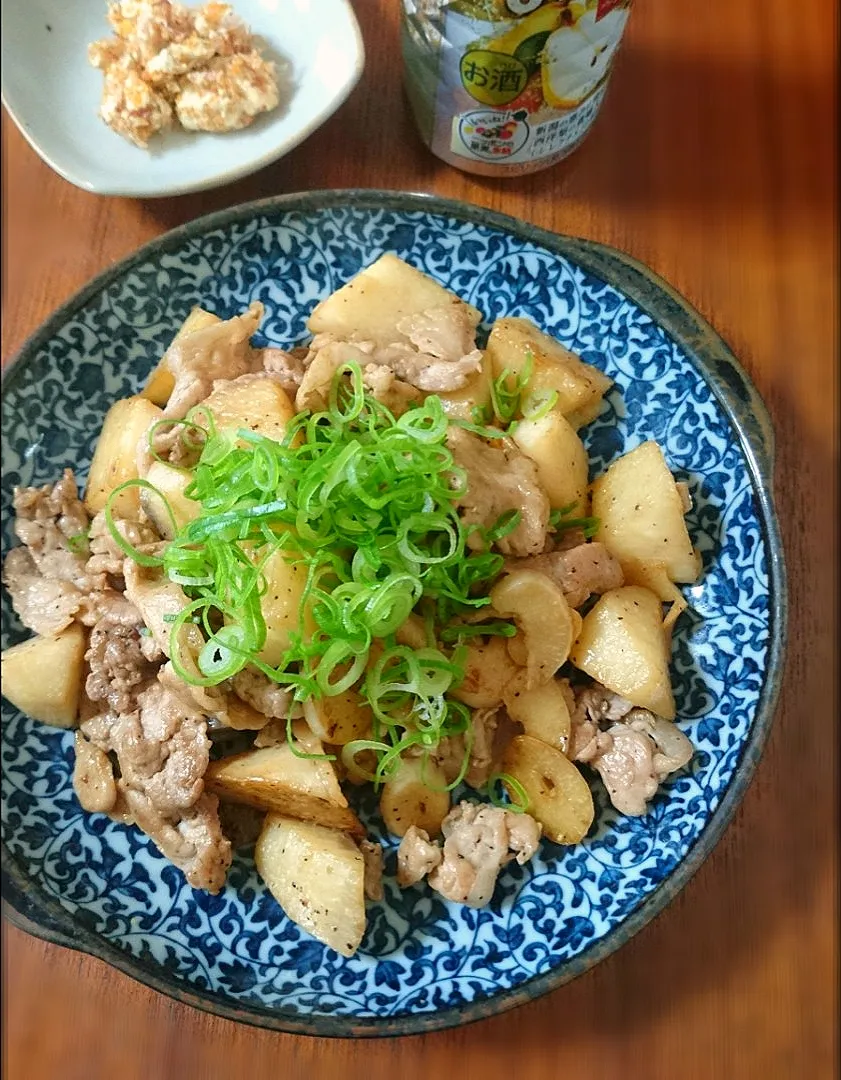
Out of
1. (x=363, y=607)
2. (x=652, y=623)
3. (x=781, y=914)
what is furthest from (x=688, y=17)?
(x=781, y=914)

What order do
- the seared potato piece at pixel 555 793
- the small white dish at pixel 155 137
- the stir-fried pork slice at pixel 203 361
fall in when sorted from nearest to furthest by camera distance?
the seared potato piece at pixel 555 793
the stir-fried pork slice at pixel 203 361
the small white dish at pixel 155 137

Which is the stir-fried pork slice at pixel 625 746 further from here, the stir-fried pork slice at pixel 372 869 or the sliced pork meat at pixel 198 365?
the sliced pork meat at pixel 198 365

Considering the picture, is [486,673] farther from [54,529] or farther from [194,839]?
[54,529]

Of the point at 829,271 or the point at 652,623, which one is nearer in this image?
the point at 652,623

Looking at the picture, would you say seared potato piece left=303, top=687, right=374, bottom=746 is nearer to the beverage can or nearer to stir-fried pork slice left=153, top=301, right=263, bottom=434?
stir-fried pork slice left=153, top=301, right=263, bottom=434

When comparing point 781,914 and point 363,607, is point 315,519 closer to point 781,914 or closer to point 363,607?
point 363,607

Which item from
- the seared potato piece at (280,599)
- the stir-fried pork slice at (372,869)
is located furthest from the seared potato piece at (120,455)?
the stir-fried pork slice at (372,869)

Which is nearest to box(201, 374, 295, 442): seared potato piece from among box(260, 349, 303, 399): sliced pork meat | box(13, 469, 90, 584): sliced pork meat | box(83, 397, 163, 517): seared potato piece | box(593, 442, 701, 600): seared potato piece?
box(260, 349, 303, 399): sliced pork meat
